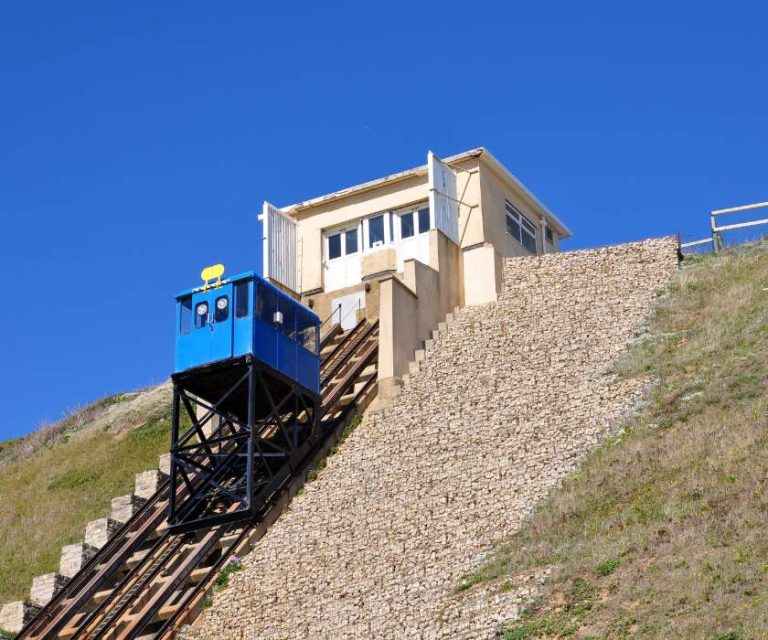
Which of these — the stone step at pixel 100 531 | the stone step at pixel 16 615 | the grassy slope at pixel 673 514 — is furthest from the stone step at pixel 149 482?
the grassy slope at pixel 673 514

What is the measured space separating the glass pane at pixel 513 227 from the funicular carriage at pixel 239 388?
10.1m

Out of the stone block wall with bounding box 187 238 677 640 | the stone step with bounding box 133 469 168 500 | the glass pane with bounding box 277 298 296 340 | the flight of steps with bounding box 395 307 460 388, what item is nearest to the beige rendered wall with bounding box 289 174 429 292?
the flight of steps with bounding box 395 307 460 388

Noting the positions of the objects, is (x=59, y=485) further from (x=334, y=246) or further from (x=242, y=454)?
(x=334, y=246)

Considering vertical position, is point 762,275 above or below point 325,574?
above

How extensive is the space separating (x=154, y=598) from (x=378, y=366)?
32.5 feet

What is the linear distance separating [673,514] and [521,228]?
20.5 m

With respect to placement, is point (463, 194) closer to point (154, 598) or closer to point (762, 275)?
point (762, 275)

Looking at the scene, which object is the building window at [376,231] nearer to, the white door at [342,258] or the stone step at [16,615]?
the white door at [342,258]

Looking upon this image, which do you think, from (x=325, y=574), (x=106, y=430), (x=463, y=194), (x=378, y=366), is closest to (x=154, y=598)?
(x=325, y=574)

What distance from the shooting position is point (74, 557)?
31.6 meters

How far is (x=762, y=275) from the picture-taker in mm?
35594

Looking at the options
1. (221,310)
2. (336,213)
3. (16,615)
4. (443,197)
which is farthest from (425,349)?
(16,615)

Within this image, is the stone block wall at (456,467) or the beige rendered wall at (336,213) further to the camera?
the beige rendered wall at (336,213)

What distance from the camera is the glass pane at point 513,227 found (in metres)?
43.1
